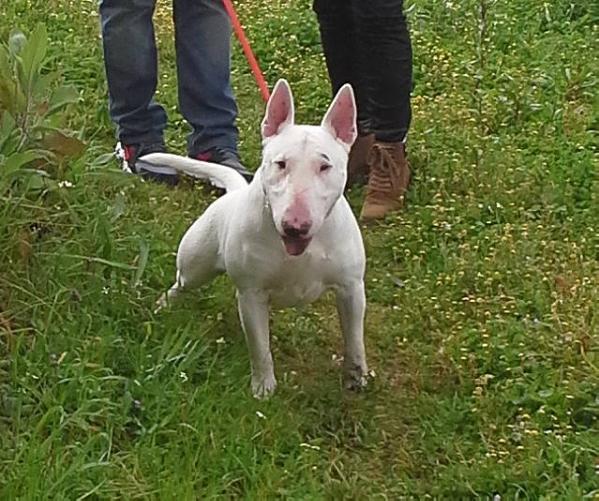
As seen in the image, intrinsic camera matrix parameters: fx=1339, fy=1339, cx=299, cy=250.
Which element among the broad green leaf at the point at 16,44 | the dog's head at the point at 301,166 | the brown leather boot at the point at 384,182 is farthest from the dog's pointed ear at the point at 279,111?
the brown leather boot at the point at 384,182

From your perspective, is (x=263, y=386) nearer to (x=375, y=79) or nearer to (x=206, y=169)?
(x=206, y=169)

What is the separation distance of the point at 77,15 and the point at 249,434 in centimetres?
359

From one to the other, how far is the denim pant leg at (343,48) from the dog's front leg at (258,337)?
4.78 ft

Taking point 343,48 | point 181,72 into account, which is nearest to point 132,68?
point 181,72

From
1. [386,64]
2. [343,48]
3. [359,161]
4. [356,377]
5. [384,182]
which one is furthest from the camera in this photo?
[359,161]

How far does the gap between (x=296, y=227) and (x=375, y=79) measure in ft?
5.51

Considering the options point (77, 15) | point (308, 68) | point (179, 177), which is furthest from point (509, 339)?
point (77, 15)

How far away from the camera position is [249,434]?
3186 mm

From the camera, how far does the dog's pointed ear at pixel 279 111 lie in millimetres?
3180

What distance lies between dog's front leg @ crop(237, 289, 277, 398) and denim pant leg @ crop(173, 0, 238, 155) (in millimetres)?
1494

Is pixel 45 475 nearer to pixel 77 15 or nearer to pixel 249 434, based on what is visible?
pixel 249 434

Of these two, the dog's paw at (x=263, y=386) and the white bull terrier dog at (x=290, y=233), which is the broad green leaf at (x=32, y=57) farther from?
the dog's paw at (x=263, y=386)

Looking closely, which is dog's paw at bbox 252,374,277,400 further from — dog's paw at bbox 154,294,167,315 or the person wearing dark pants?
the person wearing dark pants

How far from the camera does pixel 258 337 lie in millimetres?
3371
